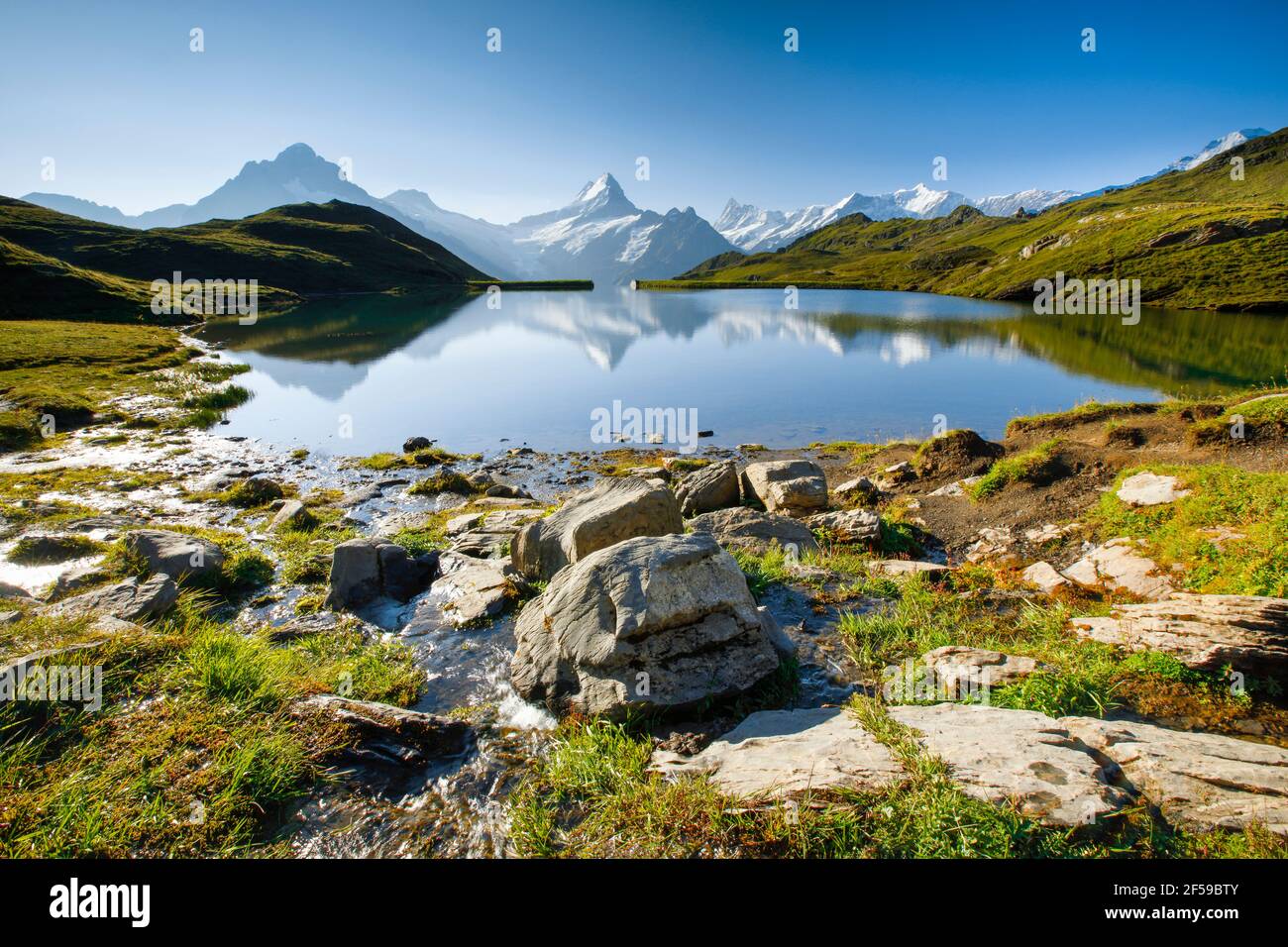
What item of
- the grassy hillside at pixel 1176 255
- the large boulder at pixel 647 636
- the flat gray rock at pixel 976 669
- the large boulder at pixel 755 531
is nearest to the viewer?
the flat gray rock at pixel 976 669

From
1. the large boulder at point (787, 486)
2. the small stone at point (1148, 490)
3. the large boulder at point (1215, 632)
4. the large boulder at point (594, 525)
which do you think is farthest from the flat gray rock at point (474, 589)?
the small stone at point (1148, 490)

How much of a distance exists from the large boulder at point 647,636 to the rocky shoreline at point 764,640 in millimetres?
44

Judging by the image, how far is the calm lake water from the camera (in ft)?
126

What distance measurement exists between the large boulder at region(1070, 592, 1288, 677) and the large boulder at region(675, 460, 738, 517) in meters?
12.9

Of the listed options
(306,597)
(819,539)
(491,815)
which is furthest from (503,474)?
(491,815)

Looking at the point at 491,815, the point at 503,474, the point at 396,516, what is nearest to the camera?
the point at 491,815

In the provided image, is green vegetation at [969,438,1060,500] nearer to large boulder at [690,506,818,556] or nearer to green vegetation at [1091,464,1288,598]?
green vegetation at [1091,464,1288,598]

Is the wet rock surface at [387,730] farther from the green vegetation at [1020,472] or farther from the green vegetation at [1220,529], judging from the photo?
the green vegetation at [1020,472]

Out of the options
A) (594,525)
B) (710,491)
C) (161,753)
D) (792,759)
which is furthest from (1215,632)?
(710,491)

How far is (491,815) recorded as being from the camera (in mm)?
6254

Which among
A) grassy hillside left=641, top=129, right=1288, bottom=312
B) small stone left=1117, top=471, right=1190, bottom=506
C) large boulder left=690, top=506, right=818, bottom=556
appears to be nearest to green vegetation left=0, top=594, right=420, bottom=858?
large boulder left=690, top=506, right=818, bottom=556

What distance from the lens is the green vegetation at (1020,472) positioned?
17266 mm

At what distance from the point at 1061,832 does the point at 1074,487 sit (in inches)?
592

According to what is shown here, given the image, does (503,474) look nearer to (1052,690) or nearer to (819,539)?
(819,539)
